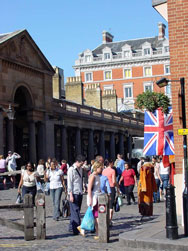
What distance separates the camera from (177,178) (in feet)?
41.3

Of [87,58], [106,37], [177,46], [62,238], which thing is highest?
[106,37]

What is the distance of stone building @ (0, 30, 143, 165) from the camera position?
32.2m

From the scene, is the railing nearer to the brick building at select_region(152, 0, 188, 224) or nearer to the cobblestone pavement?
the cobblestone pavement

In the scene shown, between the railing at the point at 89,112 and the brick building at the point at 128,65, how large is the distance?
34.6 metres

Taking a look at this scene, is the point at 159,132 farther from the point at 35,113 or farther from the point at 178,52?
the point at 35,113

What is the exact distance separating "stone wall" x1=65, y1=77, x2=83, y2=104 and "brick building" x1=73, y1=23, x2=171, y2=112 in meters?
39.2

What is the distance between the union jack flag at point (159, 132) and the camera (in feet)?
41.9

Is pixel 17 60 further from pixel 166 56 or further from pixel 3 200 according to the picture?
pixel 166 56

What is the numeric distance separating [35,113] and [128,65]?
61777 millimetres

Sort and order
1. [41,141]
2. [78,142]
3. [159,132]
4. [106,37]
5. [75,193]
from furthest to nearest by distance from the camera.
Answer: [106,37]
[78,142]
[41,141]
[159,132]
[75,193]

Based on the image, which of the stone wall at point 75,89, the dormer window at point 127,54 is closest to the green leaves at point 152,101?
the dormer window at point 127,54

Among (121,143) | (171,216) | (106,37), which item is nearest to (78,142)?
(121,143)

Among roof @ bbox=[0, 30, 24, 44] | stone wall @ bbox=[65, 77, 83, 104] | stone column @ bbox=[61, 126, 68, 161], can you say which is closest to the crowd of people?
roof @ bbox=[0, 30, 24, 44]

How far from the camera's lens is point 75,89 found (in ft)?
165
